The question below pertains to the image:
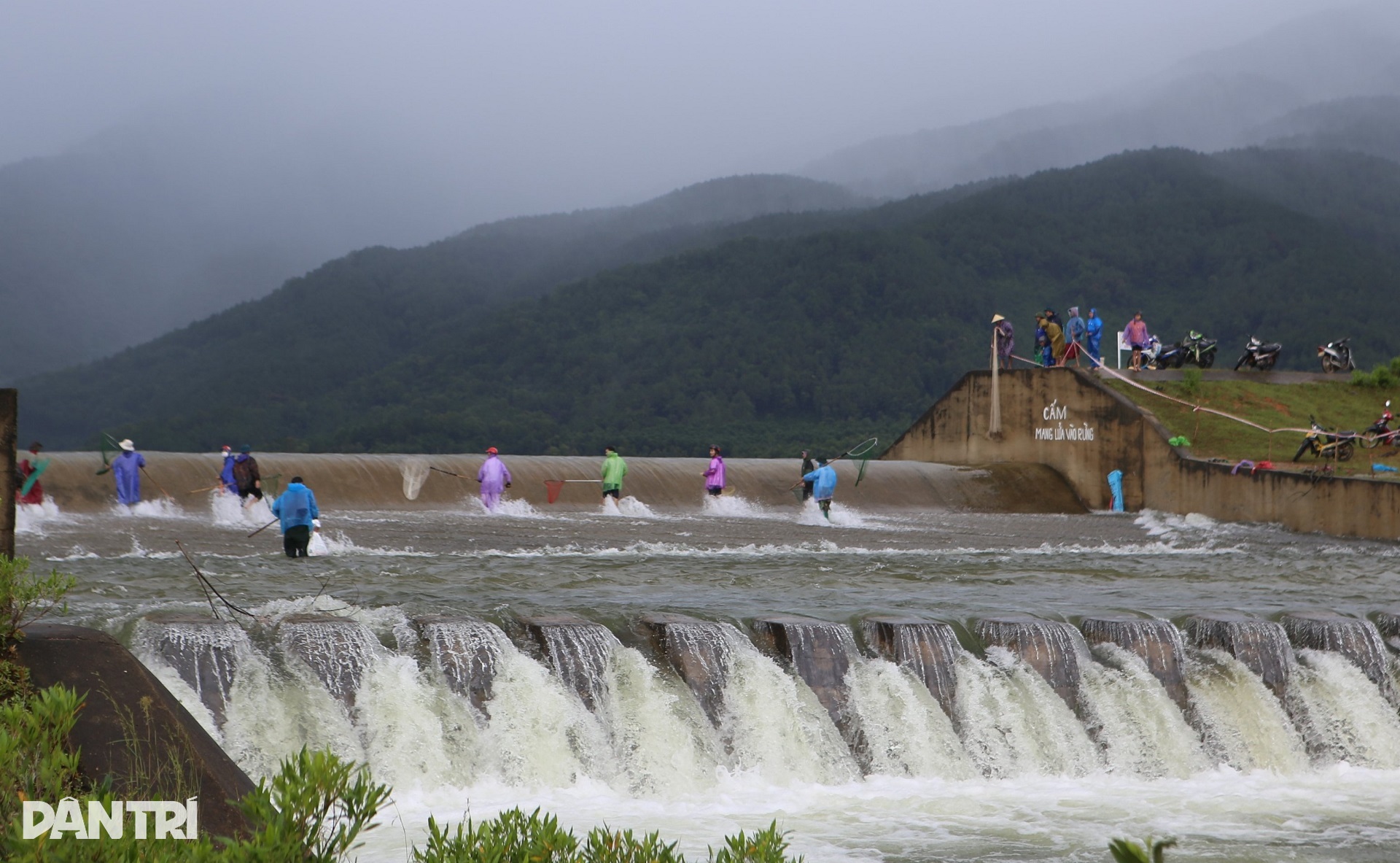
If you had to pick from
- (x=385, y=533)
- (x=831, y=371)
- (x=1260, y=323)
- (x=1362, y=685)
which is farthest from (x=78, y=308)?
(x=1362, y=685)

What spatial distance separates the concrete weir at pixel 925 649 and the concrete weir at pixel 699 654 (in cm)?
121

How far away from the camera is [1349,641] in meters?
11.1

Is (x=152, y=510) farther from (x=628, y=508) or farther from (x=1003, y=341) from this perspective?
(x=1003, y=341)

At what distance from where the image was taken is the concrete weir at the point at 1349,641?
1098cm

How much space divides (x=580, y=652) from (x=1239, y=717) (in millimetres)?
4880

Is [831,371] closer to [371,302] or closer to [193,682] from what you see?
[371,302]

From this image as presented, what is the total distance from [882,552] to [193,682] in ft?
35.8

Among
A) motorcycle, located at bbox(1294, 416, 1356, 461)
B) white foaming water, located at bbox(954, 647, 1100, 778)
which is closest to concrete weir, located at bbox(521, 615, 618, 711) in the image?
white foaming water, located at bbox(954, 647, 1100, 778)

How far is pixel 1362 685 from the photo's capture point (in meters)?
10.8

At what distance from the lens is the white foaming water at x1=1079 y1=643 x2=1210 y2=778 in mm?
9641

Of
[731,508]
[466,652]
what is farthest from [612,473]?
[466,652]

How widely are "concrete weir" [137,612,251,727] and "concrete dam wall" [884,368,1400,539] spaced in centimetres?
1629

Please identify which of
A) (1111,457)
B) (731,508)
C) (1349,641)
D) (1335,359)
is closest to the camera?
(1349,641)

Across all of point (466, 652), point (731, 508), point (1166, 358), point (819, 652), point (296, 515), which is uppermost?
point (1166, 358)
